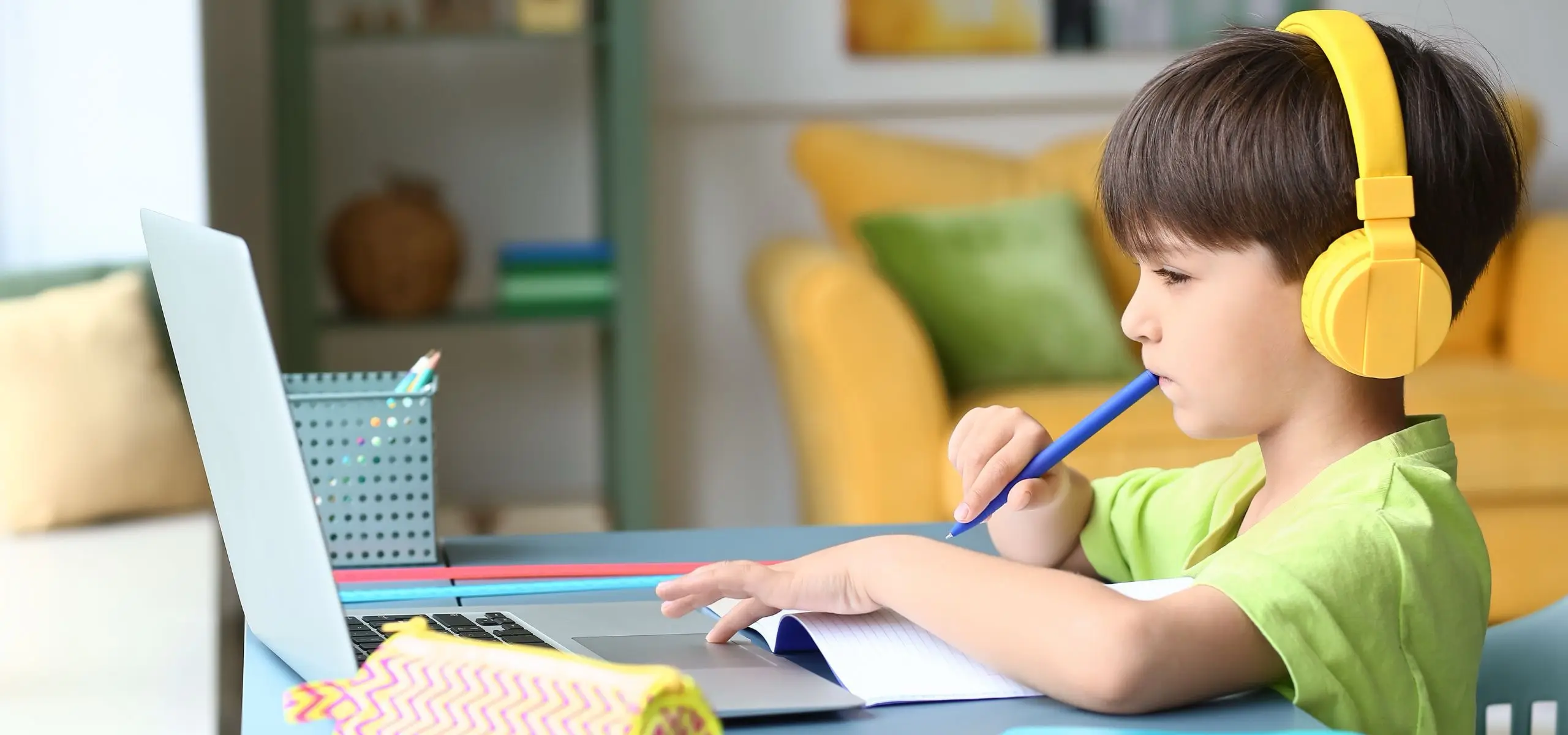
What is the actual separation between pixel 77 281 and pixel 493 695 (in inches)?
75.2

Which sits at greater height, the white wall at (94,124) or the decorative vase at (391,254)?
the white wall at (94,124)

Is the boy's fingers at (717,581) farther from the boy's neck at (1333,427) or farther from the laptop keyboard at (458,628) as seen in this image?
the boy's neck at (1333,427)

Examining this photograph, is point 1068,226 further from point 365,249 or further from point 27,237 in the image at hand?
point 27,237

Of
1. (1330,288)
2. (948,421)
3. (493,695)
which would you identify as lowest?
(948,421)

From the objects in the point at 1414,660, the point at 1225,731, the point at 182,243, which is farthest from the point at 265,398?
the point at 1414,660

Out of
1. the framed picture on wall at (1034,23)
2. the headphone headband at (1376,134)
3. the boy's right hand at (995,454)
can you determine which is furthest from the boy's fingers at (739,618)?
the framed picture on wall at (1034,23)

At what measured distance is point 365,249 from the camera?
2.79m

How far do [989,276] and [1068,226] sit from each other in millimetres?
202

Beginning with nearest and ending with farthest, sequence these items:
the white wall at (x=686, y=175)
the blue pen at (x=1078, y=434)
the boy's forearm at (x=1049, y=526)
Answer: the blue pen at (x=1078, y=434)
the boy's forearm at (x=1049, y=526)
the white wall at (x=686, y=175)

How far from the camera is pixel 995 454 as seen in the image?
879mm

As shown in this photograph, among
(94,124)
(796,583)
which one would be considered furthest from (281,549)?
(94,124)

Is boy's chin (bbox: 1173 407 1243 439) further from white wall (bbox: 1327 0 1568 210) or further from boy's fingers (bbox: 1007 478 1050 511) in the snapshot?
white wall (bbox: 1327 0 1568 210)

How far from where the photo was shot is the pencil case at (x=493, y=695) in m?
0.46

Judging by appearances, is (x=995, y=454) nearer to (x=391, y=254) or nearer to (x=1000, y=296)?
(x=1000, y=296)
